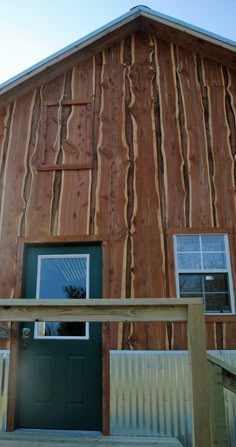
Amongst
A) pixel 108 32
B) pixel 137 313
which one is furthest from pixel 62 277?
pixel 108 32

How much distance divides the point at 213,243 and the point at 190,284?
0.57m

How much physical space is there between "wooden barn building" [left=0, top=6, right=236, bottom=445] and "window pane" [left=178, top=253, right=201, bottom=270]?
12mm

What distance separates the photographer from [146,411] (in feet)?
13.3

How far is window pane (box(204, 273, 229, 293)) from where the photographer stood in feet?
14.8

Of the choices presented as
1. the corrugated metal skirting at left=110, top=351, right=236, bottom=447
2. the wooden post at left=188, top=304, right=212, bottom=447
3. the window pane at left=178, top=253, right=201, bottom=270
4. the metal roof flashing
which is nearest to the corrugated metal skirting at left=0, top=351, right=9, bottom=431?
the corrugated metal skirting at left=110, top=351, right=236, bottom=447

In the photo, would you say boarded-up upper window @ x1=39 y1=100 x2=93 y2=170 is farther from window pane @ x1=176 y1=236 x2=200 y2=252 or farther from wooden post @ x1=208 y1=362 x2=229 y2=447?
wooden post @ x1=208 y1=362 x2=229 y2=447

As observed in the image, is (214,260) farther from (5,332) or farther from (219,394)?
(5,332)

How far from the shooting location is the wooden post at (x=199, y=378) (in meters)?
2.09

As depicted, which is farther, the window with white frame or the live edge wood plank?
the live edge wood plank

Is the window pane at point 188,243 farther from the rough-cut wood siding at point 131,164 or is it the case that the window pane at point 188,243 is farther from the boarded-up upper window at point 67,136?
the boarded-up upper window at point 67,136

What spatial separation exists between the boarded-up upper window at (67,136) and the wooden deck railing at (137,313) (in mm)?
2874

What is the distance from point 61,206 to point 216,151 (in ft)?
6.84

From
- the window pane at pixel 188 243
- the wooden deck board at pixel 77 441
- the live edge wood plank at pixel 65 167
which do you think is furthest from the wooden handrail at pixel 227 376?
the live edge wood plank at pixel 65 167

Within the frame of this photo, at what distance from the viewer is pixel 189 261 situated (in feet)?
15.1
